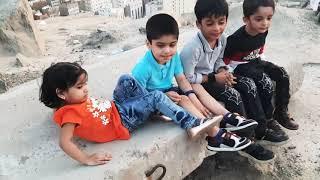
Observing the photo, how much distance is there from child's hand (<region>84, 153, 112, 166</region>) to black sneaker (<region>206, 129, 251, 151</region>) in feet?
2.42

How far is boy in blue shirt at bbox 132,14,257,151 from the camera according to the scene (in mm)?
2668

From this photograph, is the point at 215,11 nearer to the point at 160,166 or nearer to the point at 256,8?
the point at 256,8

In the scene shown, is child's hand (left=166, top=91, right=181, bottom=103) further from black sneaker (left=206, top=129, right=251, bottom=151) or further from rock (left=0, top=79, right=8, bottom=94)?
rock (left=0, top=79, right=8, bottom=94)

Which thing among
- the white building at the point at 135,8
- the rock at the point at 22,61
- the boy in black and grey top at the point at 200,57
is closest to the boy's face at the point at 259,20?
the boy in black and grey top at the point at 200,57

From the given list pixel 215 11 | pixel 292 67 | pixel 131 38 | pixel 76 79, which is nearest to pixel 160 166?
→ pixel 76 79

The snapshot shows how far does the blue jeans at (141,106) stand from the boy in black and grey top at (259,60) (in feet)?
2.63

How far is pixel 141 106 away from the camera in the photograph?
8.82 feet

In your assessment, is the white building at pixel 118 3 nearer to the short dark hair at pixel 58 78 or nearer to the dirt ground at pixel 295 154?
the dirt ground at pixel 295 154

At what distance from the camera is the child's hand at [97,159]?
7.67ft

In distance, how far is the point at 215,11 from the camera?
282 centimetres

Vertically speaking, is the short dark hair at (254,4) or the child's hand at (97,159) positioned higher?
the short dark hair at (254,4)

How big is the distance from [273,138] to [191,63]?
841 mm

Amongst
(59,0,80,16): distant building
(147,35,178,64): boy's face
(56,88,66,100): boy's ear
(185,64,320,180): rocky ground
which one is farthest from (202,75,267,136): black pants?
(59,0,80,16): distant building

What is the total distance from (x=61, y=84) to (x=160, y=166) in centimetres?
78
